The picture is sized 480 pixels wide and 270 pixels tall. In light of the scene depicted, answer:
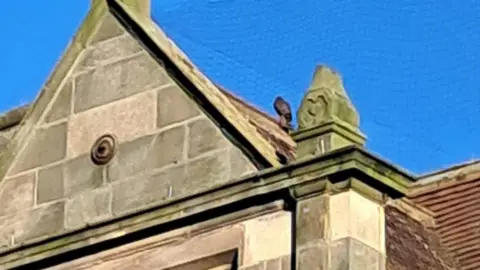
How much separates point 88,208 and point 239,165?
1.41 metres

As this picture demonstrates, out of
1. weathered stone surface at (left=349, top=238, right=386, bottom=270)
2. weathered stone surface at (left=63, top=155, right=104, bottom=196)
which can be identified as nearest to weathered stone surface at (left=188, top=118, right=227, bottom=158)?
weathered stone surface at (left=63, top=155, right=104, bottom=196)

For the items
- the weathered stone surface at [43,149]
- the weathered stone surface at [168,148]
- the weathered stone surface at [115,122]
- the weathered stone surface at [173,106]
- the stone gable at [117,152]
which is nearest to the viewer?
the stone gable at [117,152]

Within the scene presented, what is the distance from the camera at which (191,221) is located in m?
20.3

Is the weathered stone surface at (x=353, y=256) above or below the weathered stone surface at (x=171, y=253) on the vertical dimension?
below

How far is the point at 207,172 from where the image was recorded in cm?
2044

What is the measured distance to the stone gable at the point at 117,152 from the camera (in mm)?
20594

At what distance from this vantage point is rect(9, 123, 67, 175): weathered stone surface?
70.6 ft

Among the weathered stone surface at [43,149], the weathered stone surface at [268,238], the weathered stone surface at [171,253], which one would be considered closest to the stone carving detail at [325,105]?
the weathered stone surface at [268,238]

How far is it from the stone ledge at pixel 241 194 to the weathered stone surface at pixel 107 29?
183 cm

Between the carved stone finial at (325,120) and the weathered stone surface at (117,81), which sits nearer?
the carved stone finial at (325,120)

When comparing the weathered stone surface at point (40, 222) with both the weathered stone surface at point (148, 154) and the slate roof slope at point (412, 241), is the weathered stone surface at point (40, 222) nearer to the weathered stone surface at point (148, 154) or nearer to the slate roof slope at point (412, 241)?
the weathered stone surface at point (148, 154)

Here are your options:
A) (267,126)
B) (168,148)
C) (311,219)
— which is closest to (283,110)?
(267,126)

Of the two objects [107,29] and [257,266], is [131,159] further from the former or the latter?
[257,266]

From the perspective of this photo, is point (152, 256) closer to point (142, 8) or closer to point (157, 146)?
point (157, 146)
